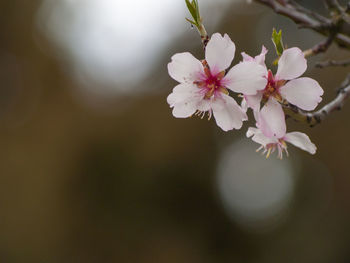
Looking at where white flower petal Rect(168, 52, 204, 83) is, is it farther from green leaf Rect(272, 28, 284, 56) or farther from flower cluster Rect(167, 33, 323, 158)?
green leaf Rect(272, 28, 284, 56)

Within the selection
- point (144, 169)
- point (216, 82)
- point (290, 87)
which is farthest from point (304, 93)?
point (144, 169)

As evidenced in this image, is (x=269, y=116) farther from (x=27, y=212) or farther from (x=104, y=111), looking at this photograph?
(x=104, y=111)

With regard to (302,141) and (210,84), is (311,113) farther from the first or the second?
(210,84)

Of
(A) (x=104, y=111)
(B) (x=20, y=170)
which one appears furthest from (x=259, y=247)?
(B) (x=20, y=170)

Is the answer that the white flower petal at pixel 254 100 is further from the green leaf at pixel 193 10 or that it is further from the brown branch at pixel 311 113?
the green leaf at pixel 193 10

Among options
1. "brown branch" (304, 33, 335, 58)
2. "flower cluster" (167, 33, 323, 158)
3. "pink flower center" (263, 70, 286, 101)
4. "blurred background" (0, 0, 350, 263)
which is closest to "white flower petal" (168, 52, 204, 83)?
"flower cluster" (167, 33, 323, 158)

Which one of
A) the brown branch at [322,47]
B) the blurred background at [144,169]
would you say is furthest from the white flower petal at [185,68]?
the blurred background at [144,169]

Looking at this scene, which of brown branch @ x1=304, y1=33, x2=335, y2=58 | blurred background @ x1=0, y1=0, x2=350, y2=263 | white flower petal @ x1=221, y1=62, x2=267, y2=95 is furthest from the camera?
blurred background @ x1=0, y1=0, x2=350, y2=263
